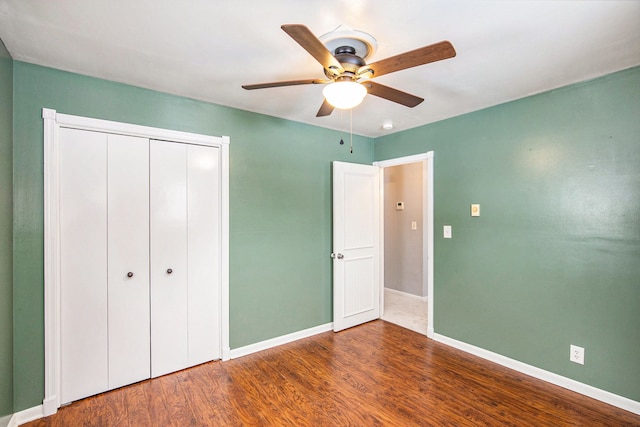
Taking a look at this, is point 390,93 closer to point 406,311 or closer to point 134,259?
point 134,259

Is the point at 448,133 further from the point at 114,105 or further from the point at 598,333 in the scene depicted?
the point at 114,105

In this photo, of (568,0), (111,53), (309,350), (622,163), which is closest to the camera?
(568,0)

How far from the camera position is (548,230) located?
258 cm

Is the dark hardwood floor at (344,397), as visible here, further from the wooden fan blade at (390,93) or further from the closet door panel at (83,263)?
the wooden fan blade at (390,93)

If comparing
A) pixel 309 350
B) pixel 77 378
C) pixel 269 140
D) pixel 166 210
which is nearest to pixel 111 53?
pixel 166 210

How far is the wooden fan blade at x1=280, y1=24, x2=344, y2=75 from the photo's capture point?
1.26 m

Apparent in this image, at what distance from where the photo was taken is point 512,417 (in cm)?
211

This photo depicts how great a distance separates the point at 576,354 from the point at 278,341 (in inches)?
103

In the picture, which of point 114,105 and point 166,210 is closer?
point 114,105

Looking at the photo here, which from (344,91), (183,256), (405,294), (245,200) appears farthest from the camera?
(405,294)

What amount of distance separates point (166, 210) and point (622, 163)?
3539 mm

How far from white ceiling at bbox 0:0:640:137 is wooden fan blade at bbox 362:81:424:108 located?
0.25 meters

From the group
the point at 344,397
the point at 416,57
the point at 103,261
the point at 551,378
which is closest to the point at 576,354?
the point at 551,378

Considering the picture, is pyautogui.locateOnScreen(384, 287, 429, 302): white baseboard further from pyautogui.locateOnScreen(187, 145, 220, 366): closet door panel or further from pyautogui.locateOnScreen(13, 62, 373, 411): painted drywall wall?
pyautogui.locateOnScreen(187, 145, 220, 366): closet door panel
